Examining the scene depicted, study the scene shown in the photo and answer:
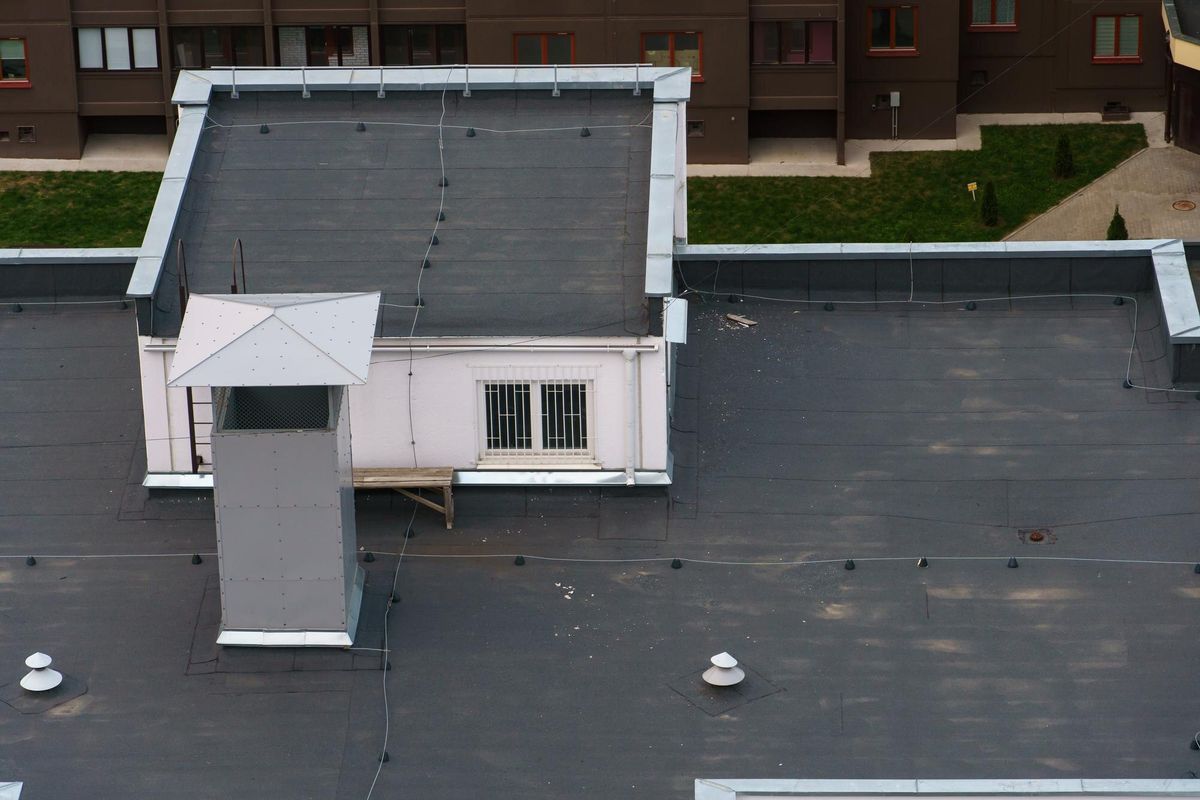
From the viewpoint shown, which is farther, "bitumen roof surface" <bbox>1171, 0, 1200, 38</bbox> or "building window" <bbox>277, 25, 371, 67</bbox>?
"building window" <bbox>277, 25, 371, 67</bbox>

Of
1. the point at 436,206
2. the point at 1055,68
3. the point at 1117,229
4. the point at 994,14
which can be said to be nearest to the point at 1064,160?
the point at 1055,68

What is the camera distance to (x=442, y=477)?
3369 cm

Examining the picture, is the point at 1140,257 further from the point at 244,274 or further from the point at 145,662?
the point at 145,662

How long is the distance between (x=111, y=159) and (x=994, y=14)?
27.1 meters

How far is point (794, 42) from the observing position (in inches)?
2928

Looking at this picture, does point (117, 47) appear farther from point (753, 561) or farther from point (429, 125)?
point (753, 561)

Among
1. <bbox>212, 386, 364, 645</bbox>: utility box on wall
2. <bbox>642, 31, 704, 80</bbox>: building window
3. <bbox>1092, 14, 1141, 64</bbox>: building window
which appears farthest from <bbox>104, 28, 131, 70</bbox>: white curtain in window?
<bbox>212, 386, 364, 645</bbox>: utility box on wall

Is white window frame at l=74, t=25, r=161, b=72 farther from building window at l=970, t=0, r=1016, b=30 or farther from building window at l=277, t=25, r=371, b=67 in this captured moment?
building window at l=970, t=0, r=1016, b=30

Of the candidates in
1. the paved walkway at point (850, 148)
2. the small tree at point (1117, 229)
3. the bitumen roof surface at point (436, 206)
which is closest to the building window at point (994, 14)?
the paved walkway at point (850, 148)

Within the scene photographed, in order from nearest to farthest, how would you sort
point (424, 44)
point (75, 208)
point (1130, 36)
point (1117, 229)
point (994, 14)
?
point (1117, 229)
point (75, 208)
point (424, 44)
point (1130, 36)
point (994, 14)

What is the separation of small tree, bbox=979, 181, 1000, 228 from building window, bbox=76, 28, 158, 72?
24956 millimetres

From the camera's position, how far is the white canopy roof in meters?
29.8

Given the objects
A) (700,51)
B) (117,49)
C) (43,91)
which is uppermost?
(117,49)

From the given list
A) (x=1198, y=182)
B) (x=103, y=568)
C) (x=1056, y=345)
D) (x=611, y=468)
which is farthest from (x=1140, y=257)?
(x=1198, y=182)
